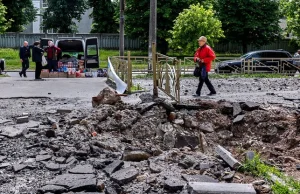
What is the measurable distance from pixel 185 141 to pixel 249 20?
35.5 m

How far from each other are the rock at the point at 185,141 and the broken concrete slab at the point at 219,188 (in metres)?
4.11

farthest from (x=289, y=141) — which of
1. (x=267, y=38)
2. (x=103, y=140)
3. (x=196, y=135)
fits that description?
(x=267, y=38)

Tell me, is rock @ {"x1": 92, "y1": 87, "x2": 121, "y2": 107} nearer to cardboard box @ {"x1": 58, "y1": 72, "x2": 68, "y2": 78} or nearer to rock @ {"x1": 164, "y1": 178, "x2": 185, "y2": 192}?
rock @ {"x1": 164, "y1": 178, "x2": 185, "y2": 192}

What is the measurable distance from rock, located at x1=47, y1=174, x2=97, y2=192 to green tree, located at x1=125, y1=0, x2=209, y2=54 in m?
36.4

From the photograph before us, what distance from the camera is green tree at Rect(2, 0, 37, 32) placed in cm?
4653

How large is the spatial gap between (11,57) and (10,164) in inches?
1310

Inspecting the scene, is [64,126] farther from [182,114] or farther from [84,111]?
[182,114]

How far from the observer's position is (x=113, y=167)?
689 centimetres

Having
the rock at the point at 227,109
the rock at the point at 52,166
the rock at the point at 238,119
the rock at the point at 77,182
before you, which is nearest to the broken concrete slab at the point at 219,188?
the rock at the point at 77,182

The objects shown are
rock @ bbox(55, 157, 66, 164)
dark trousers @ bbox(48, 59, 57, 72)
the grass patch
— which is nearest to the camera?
the grass patch

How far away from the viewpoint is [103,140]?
344 inches

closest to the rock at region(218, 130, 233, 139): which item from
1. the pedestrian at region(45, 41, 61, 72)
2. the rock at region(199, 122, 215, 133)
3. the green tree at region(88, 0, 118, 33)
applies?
the rock at region(199, 122, 215, 133)

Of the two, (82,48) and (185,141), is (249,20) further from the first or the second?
(185,141)

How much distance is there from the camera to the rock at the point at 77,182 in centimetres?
612
